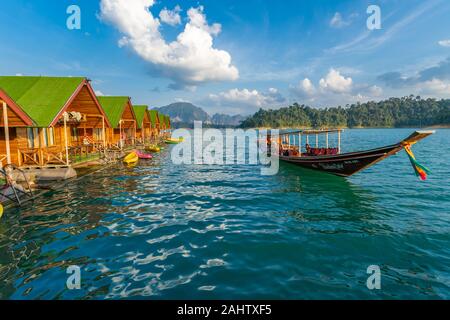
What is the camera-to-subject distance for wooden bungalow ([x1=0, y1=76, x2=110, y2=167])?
51.0 ft

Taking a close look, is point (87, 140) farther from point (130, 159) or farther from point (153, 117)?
point (153, 117)

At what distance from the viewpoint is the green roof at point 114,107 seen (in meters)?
29.2

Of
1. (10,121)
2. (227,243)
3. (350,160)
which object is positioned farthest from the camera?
(350,160)

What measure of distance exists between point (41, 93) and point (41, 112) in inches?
125

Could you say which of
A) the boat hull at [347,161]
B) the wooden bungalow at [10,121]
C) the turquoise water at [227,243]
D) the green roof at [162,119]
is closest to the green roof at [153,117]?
the green roof at [162,119]

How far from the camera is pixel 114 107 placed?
3083cm

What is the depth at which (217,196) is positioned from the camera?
14.1 metres

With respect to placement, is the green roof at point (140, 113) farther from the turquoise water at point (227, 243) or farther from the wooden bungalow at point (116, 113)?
the turquoise water at point (227, 243)

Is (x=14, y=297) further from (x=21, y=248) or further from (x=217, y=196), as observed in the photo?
(x=217, y=196)

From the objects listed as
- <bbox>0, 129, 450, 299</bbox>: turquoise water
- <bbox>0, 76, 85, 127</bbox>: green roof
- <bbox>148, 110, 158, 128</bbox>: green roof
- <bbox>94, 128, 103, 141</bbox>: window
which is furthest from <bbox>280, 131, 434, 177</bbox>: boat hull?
<bbox>148, 110, 158, 128</bbox>: green roof

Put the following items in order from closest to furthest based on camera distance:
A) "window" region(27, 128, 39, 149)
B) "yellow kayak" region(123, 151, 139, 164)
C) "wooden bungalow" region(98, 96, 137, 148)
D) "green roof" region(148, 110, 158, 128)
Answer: "window" region(27, 128, 39, 149), "yellow kayak" region(123, 151, 139, 164), "wooden bungalow" region(98, 96, 137, 148), "green roof" region(148, 110, 158, 128)

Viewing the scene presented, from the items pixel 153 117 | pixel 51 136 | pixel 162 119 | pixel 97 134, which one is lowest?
pixel 51 136

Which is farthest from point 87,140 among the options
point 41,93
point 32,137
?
point 41,93

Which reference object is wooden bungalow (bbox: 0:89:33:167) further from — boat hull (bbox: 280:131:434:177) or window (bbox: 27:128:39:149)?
boat hull (bbox: 280:131:434:177)
